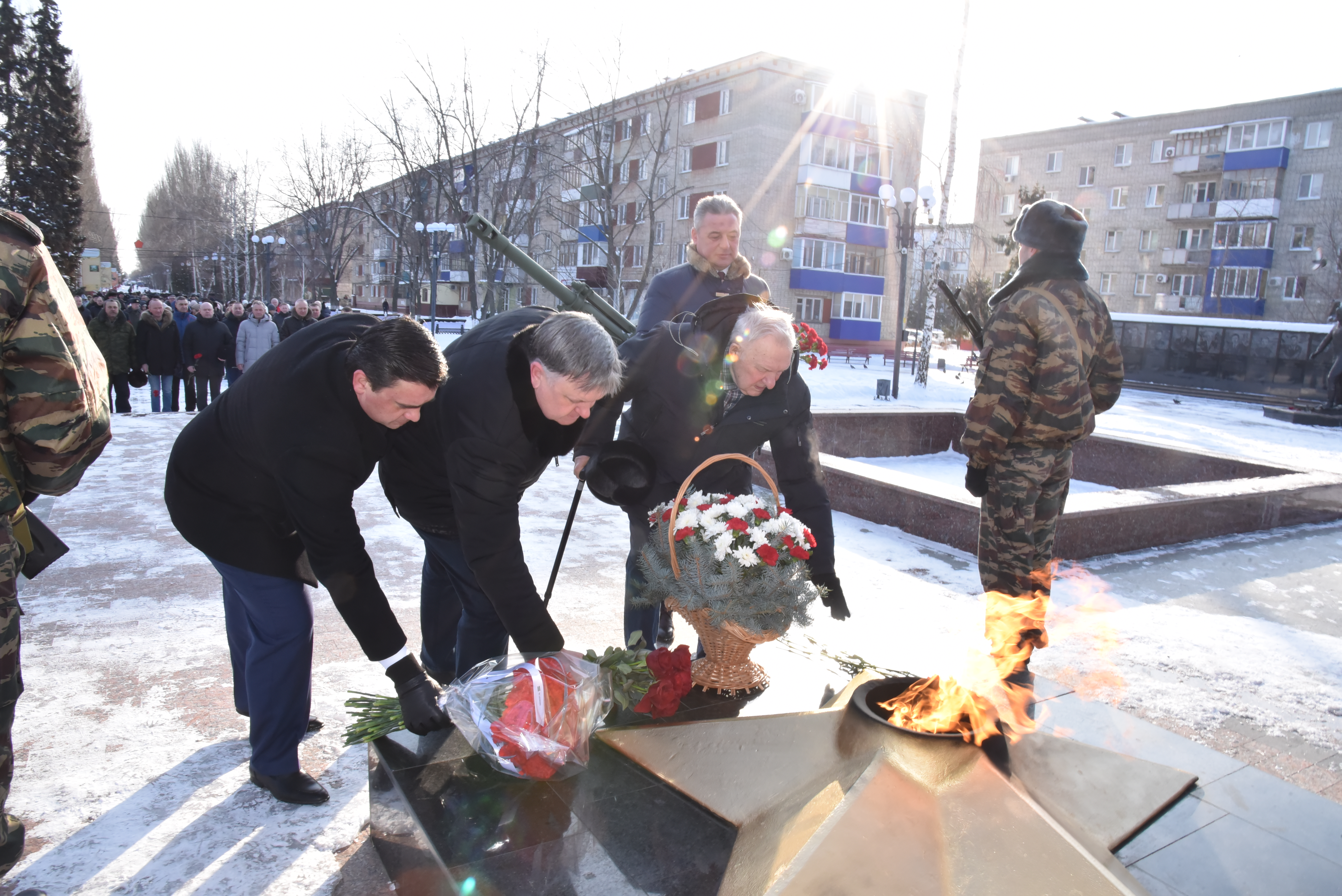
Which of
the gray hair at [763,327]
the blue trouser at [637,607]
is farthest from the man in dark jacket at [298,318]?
the gray hair at [763,327]

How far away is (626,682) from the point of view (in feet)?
8.15

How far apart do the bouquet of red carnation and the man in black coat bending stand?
1.95 meters

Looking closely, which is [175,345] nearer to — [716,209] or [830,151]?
[716,209]

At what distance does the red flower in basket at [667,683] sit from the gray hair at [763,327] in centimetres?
109

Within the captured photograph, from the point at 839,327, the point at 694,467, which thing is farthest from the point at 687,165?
the point at 694,467

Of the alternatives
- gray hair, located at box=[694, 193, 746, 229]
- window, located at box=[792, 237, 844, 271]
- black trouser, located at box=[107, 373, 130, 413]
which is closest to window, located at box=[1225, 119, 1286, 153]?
window, located at box=[792, 237, 844, 271]

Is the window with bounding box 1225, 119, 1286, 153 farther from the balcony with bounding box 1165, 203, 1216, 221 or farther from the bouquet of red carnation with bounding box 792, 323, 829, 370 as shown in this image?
the bouquet of red carnation with bounding box 792, 323, 829, 370

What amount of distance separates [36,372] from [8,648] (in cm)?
69

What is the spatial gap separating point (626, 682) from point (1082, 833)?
49.5 inches

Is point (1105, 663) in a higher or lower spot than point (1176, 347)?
lower

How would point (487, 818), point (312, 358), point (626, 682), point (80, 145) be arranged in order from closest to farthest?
point (487, 818)
point (312, 358)
point (626, 682)
point (80, 145)

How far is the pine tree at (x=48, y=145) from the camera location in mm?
24859

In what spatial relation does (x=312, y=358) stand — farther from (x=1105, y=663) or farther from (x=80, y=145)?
(x=80, y=145)

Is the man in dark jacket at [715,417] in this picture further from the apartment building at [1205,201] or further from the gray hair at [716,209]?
the apartment building at [1205,201]
